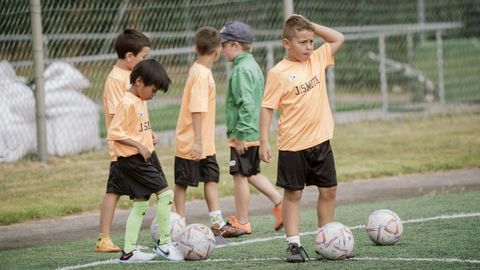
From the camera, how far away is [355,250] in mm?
7023

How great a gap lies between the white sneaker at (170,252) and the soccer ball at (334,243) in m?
1.01

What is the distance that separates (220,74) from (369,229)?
9.88 metres

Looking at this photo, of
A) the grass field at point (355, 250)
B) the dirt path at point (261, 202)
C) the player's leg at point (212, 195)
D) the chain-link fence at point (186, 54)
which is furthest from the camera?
the chain-link fence at point (186, 54)

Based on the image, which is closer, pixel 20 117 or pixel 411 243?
pixel 411 243

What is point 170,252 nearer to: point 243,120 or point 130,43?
point 243,120

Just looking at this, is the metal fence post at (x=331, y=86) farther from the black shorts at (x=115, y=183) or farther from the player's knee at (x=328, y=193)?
the player's knee at (x=328, y=193)

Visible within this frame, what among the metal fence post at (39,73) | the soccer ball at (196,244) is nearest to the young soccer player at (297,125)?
the soccer ball at (196,244)

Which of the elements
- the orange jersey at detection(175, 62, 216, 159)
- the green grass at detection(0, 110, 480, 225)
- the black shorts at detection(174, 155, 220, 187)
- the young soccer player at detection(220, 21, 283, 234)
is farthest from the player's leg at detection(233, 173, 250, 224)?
the green grass at detection(0, 110, 480, 225)

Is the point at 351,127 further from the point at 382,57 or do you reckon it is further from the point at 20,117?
the point at 20,117

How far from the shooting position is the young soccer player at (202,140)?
313 inches

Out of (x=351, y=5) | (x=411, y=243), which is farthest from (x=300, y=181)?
(x=351, y=5)

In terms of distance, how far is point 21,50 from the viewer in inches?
526

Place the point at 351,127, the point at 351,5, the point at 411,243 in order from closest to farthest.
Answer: the point at 411,243 → the point at 351,127 → the point at 351,5

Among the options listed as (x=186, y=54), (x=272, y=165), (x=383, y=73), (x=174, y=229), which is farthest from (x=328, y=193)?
(x=383, y=73)
